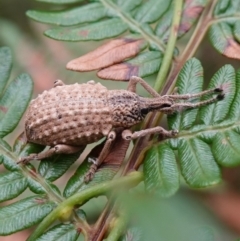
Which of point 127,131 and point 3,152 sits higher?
point 3,152

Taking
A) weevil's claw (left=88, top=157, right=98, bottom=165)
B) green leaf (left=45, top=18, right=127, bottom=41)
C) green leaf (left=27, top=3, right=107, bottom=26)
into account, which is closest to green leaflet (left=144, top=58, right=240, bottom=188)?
weevil's claw (left=88, top=157, right=98, bottom=165)

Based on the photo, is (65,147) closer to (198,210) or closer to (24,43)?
(198,210)

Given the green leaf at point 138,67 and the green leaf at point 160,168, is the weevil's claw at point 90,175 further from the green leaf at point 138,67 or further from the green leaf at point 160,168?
the green leaf at point 138,67

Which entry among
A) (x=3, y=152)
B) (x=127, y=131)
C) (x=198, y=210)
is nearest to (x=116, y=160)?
(x=127, y=131)

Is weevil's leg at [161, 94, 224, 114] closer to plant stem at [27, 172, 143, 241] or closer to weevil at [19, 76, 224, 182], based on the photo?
weevil at [19, 76, 224, 182]

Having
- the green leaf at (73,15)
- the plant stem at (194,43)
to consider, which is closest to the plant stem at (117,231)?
the plant stem at (194,43)

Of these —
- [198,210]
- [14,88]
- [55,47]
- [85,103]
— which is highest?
[198,210]
